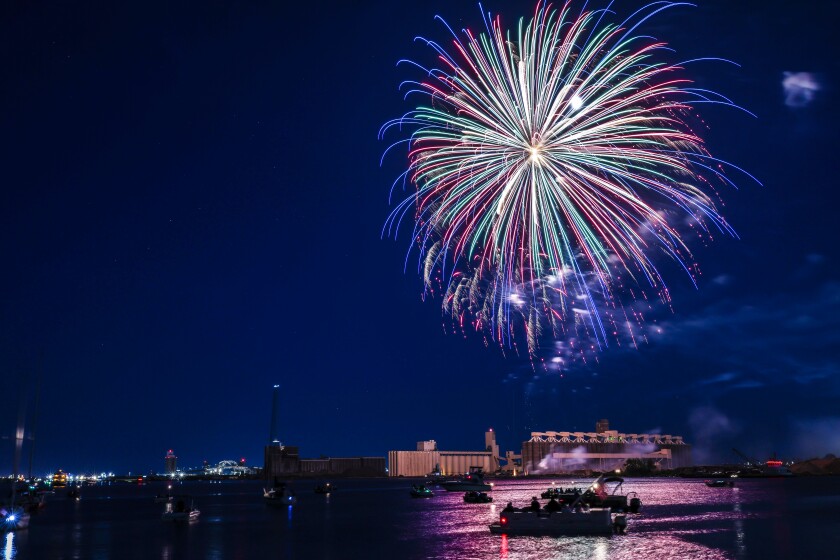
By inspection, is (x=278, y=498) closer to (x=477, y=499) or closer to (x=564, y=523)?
(x=477, y=499)

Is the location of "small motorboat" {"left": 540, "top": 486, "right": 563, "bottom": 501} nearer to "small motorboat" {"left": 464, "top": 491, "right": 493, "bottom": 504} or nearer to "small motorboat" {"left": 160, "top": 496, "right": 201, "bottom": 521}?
"small motorboat" {"left": 464, "top": 491, "right": 493, "bottom": 504}

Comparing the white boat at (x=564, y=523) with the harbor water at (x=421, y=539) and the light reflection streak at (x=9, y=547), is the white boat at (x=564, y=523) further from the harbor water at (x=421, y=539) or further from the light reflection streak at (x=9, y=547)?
the light reflection streak at (x=9, y=547)

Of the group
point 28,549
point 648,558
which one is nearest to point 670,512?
point 648,558

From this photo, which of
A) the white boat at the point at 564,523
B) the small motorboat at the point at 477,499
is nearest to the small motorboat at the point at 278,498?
the small motorboat at the point at 477,499

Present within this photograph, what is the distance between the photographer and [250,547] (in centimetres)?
4712

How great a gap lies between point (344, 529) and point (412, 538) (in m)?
11.2

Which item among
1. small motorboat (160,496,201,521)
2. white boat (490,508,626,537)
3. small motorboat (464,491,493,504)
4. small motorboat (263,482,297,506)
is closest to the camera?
white boat (490,508,626,537)

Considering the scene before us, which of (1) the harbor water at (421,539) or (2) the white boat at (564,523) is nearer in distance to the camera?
(1) the harbor water at (421,539)

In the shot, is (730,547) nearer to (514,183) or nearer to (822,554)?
(822,554)

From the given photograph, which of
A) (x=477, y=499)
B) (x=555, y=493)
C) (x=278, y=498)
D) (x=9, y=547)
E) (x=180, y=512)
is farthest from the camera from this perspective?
(x=278, y=498)

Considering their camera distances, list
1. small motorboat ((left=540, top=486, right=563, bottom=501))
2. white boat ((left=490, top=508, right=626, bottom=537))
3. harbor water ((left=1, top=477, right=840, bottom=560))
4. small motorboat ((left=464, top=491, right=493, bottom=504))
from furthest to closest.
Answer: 1. small motorboat ((left=464, top=491, right=493, bottom=504))
2. small motorboat ((left=540, top=486, right=563, bottom=501))
3. white boat ((left=490, top=508, right=626, bottom=537))
4. harbor water ((left=1, top=477, right=840, bottom=560))

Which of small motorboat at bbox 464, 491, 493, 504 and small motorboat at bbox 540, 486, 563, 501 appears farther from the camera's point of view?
small motorboat at bbox 464, 491, 493, 504

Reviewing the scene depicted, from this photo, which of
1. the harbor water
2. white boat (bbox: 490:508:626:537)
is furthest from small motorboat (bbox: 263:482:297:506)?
white boat (bbox: 490:508:626:537)

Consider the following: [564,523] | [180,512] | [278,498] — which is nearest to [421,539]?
[564,523]
